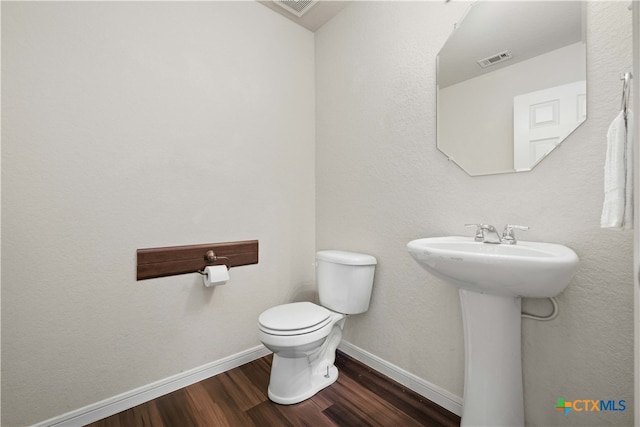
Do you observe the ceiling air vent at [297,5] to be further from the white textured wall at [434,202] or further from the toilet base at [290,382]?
the toilet base at [290,382]


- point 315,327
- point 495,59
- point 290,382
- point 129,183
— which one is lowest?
point 290,382

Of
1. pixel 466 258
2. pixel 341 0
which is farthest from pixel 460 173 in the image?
pixel 341 0

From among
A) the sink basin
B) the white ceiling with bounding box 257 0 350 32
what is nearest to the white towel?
the sink basin

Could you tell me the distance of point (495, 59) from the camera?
130 centimetres

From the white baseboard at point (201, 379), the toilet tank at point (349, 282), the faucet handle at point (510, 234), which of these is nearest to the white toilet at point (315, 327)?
the toilet tank at point (349, 282)

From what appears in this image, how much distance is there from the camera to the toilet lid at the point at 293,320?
140 centimetres

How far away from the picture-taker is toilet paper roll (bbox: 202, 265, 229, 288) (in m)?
1.61

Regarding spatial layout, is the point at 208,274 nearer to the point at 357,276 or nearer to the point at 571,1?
the point at 357,276

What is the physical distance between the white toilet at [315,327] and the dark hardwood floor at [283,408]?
7cm

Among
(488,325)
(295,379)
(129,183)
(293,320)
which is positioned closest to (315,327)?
(293,320)

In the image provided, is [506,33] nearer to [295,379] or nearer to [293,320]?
[293,320]

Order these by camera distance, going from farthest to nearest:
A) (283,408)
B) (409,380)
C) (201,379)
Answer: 1. (201,379)
2. (409,380)
3. (283,408)

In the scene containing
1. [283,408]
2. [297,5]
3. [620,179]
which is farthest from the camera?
[297,5]

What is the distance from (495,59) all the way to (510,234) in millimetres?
810
